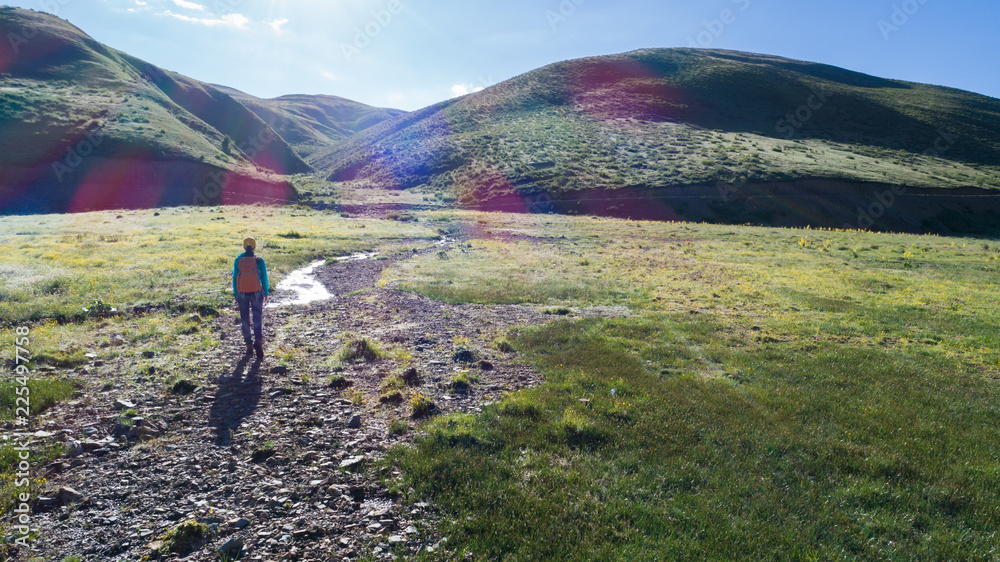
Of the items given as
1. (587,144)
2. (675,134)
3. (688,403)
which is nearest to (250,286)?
(688,403)

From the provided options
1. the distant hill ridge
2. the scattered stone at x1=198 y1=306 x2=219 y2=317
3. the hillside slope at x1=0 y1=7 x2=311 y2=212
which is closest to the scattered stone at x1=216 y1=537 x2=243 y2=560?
the scattered stone at x1=198 y1=306 x2=219 y2=317

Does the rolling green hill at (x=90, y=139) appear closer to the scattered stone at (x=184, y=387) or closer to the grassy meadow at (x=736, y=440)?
the scattered stone at (x=184, y=387)

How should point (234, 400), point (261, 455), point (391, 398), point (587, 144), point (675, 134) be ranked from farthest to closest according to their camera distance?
point (675, 134), point (587, 144), point (391, 398), point (234, 400), point (261, 455)

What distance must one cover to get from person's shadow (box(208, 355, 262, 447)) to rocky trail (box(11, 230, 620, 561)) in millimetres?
40

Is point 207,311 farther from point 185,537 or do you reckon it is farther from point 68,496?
point 185,537

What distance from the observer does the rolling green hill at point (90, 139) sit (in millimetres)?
65375

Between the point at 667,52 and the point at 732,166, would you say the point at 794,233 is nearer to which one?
the point at 732,166

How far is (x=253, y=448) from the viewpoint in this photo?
8195 millimetres

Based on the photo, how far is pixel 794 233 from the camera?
50250mm

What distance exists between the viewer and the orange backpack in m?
12.2

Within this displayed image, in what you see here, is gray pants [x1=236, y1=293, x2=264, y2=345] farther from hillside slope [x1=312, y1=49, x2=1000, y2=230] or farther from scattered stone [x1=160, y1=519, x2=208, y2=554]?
hillside slope [x1=312, y1=49, x2=1000, y2=230]

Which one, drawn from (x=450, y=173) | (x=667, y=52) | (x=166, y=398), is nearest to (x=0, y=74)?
(x=450, y=173)

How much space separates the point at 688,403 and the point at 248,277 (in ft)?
38.5

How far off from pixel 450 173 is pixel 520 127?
22.8m
